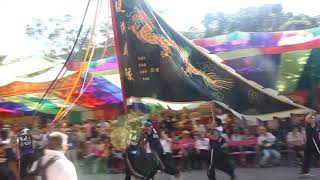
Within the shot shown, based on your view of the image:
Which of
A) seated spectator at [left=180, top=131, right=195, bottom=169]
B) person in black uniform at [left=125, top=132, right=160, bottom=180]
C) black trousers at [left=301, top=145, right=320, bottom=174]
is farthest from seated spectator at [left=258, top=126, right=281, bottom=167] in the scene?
person in black uniform at [left=125, top=132, right=160, bottom=180]

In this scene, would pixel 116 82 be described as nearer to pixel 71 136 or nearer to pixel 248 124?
pixel 71 136

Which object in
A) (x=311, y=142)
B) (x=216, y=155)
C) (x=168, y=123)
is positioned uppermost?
(x=216, y=155)

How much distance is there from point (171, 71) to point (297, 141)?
6000 mm

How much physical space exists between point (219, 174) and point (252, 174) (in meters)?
0.71

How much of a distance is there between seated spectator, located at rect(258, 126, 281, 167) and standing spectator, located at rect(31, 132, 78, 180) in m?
8.44

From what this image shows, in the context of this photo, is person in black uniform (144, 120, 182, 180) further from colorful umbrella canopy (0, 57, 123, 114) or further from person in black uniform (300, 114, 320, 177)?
colorful umbrella canopy (0, 57, 123, 114)

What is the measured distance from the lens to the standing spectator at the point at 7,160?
7.25 metres

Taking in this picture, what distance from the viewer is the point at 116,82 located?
16062 millimetres

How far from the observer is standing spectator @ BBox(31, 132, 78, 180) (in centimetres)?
419

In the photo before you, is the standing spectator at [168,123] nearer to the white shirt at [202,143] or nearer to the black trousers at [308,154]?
the white shirt at [202,143]

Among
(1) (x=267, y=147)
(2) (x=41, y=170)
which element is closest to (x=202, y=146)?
(1) (x=267, y=147)

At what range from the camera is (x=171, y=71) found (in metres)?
7.06

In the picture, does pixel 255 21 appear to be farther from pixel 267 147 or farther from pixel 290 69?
pixel 267 147

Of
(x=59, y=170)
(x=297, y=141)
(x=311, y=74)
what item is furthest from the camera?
(x=311, y=74)
